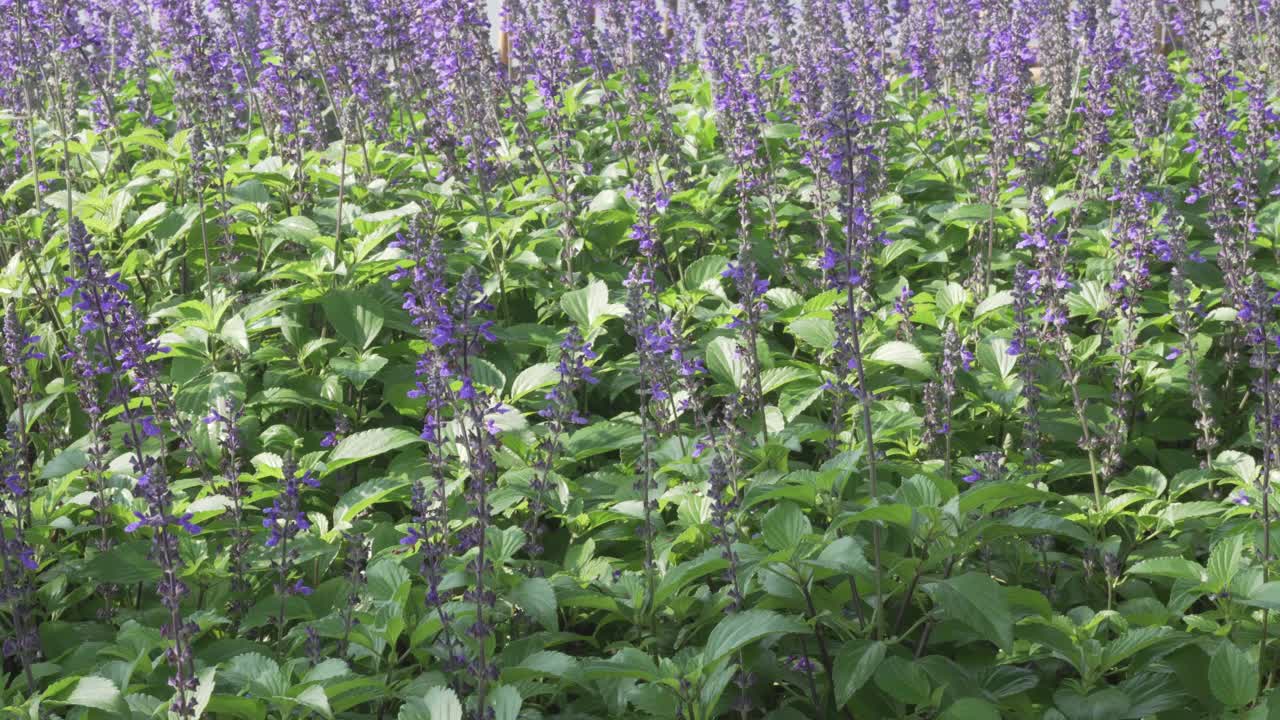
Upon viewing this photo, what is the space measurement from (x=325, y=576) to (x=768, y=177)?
11.1ft

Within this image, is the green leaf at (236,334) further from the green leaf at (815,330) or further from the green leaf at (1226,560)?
the green leaf at (1226,560)

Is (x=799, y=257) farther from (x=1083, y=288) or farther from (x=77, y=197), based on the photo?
(x=77, y=197)

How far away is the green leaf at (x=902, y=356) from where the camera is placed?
4.47 metres

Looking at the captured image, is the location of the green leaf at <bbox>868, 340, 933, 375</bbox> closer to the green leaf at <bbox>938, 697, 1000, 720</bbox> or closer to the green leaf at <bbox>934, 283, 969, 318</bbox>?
the green leaf at <bbox>934, 283, 969, 318</bbox>

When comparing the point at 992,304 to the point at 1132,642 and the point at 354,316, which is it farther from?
the point at 354,316

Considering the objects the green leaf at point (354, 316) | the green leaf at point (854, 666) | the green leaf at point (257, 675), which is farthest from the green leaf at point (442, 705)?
the green leaf at point (354, 316)

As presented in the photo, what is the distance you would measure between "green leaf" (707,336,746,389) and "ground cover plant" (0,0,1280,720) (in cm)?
2

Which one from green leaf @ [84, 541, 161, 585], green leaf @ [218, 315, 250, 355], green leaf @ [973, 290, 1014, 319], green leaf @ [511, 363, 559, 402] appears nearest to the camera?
green leaf @ [84, 541, 161, 585]

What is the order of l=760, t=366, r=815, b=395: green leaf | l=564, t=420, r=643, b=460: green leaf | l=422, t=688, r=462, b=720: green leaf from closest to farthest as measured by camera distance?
1. l=422, t=688, r=462, b=720: green leaf
2. l=564, t=420, r=643, b=460: green leaf
3. l=760, t=366, r=815, b=395: green leaf

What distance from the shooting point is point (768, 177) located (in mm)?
6363

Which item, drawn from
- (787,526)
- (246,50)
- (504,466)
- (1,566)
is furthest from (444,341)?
(246,50)

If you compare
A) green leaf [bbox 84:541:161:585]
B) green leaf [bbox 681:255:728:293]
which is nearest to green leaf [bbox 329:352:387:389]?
green leaf [bbox 84:541:161:585]

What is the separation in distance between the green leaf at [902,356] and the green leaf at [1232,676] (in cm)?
161

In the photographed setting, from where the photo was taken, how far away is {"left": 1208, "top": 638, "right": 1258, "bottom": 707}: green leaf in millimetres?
2977
